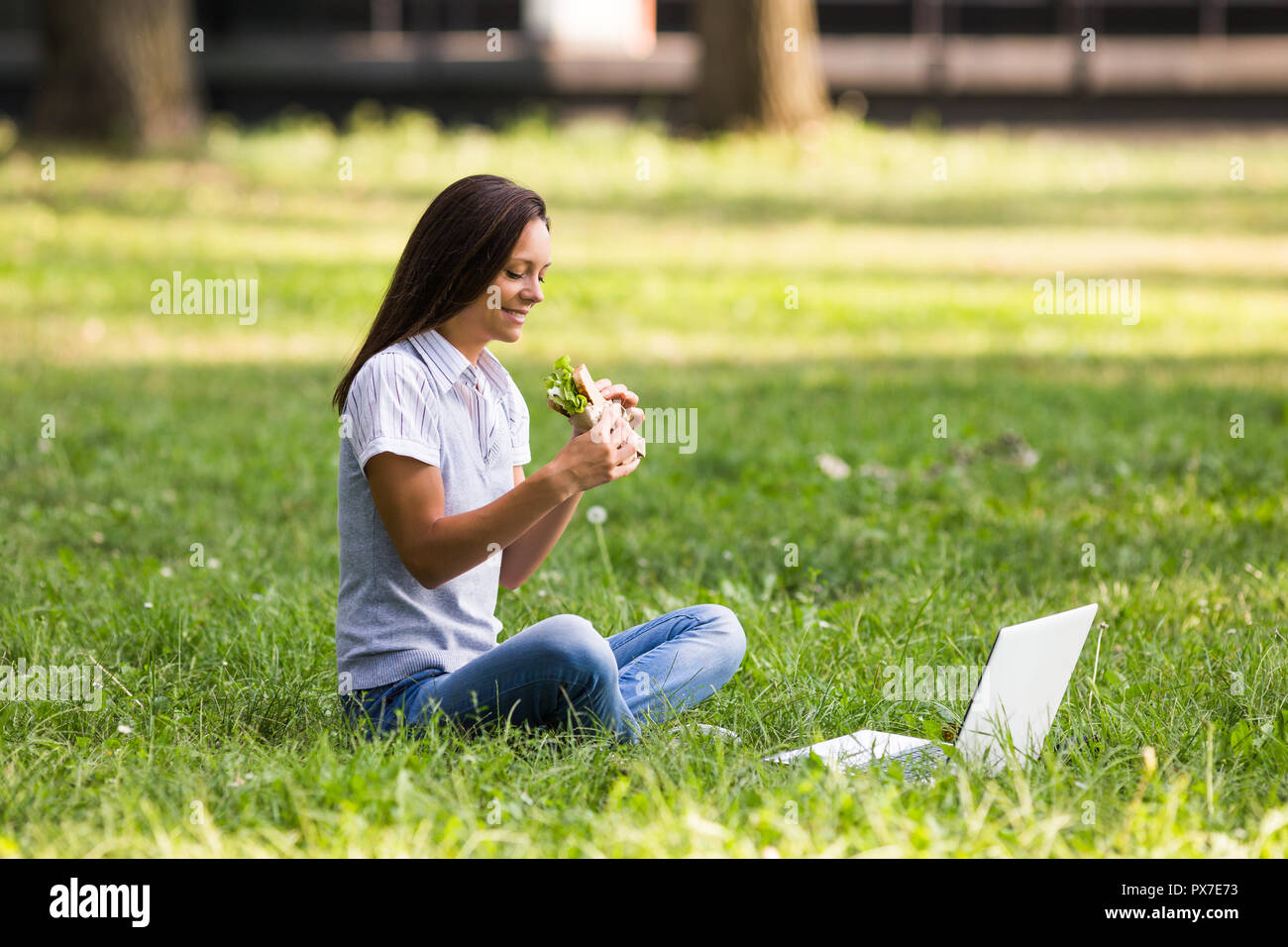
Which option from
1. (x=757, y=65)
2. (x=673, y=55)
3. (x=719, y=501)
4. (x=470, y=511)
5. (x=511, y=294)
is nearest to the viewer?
(x=470, y=511)

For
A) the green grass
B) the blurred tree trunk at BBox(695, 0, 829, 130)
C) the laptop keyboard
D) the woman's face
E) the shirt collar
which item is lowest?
the laptop keyboard

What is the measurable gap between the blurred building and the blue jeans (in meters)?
15.3

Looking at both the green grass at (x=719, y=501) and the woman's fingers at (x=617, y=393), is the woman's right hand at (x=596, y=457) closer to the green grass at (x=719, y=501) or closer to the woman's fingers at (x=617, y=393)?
the woman's fingers at (x=617, y=393)

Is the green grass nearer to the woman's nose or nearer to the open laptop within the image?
the open laptop

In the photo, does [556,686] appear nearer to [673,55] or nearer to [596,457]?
[596,457]

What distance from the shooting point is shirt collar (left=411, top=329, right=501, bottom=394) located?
3.35 metres

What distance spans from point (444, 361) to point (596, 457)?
0.48m

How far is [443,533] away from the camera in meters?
3.15

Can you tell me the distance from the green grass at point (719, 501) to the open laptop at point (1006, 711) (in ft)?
0.28

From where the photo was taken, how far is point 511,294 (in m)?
3.36

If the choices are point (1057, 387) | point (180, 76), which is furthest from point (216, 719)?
point (180, 76)

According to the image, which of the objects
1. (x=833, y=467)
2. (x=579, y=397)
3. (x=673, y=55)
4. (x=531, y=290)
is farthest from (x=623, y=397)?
(x=673, y=55)

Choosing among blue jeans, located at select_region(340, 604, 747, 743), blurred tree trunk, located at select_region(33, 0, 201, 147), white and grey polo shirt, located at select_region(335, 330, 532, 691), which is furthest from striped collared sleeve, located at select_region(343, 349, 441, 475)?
blurred tree trunk, located at select_region(33, 0, 201, 147)

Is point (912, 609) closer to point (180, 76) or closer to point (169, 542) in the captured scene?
point (169, 542)
